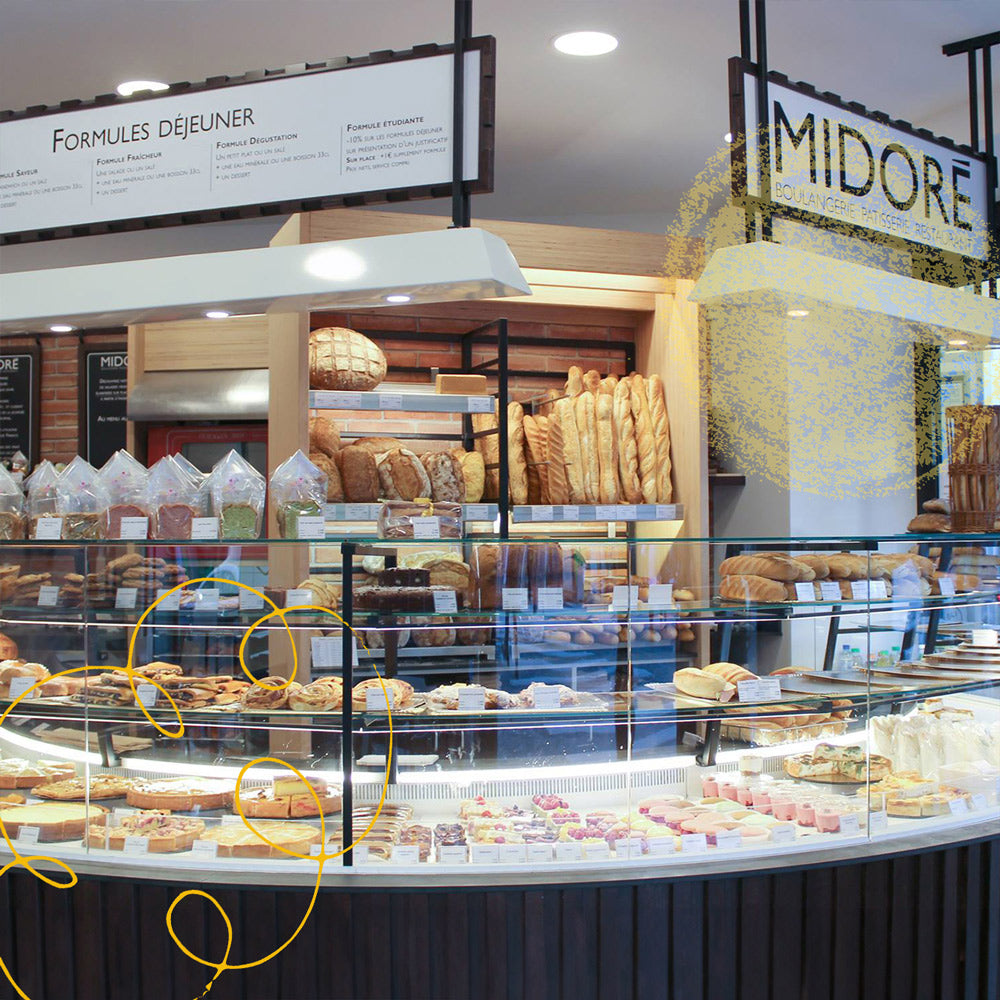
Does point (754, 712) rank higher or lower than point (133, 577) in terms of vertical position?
lower

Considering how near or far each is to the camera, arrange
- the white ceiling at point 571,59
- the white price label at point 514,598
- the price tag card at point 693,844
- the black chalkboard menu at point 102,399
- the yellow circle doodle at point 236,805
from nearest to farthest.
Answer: the yellow circle doodle at point 236,805
the price tag card at point 693,844
the white price label at point 514,598
the white ceiling at point 571,59
the black chalkboard menu at point 102,399

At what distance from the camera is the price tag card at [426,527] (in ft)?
8.67

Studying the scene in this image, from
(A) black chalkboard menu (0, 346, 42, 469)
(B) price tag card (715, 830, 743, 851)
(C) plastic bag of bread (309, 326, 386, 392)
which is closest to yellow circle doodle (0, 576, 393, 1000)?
(B) price tag card (715, 830, 743, 851)

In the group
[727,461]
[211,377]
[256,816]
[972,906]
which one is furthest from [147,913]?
[727,461]

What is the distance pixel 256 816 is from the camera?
230cm

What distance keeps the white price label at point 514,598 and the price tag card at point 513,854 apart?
0.53m

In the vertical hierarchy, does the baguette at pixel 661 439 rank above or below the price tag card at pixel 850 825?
above

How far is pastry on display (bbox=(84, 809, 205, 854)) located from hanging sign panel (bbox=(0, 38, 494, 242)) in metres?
1.41

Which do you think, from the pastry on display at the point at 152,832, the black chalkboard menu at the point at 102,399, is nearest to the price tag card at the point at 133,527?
the pastry on display at the point at 152,832

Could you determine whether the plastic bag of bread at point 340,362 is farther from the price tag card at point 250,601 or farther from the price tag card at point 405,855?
the price tag card at point 405,855

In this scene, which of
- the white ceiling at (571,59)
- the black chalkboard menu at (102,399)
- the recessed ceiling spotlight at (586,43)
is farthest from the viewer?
the black chalkboard menu at (102,399)

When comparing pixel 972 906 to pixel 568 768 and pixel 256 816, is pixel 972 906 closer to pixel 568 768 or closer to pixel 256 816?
pixel 568 768

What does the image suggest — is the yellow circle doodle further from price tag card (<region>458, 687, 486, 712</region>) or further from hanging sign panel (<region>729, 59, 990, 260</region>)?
hanging sign panel (<region>729, 59, 990, 260</region>)

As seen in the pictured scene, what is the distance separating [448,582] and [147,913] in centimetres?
99
